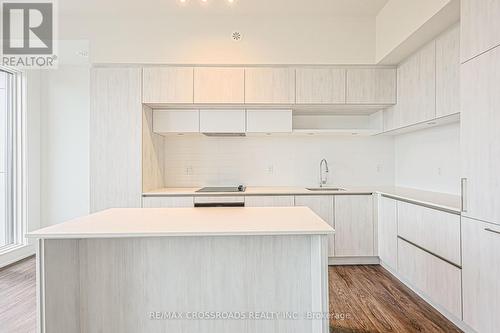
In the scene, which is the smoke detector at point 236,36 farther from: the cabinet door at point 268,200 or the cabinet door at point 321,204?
the cabinet door at point 321,204

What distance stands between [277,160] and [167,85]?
69.9 inches

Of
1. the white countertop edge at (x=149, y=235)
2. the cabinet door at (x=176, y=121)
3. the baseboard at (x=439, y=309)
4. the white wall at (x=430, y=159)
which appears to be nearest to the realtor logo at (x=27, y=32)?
the cabinet door at (x=176, y=121)

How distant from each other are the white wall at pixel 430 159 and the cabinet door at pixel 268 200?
62.5 inches

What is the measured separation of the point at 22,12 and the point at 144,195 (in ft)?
8.52

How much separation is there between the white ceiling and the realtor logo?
0.25 metres

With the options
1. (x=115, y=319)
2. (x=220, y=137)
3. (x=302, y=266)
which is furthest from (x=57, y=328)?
(x=220, y=137)

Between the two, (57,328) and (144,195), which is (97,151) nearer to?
(144,195)

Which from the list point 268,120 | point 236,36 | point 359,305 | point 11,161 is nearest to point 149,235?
point 359,305

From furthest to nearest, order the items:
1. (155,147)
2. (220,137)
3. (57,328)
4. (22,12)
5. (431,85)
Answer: (220,137), (155,147), (22,12), (431,85), (57,328)

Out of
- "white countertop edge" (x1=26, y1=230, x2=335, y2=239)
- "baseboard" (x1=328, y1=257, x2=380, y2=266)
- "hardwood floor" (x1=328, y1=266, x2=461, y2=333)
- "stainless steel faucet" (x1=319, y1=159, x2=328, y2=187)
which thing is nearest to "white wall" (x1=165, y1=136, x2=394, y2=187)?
"stainless steel faucet" (x1=319, y1=159, x2=328, y2=187)

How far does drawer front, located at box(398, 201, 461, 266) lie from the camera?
7.70 feet

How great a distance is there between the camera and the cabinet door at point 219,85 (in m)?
3.71

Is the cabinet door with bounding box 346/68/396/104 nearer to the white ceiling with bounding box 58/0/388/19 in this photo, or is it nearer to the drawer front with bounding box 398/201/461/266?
the white ceiling with bounding box 58/0/388/19

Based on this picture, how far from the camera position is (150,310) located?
6.49 ft
